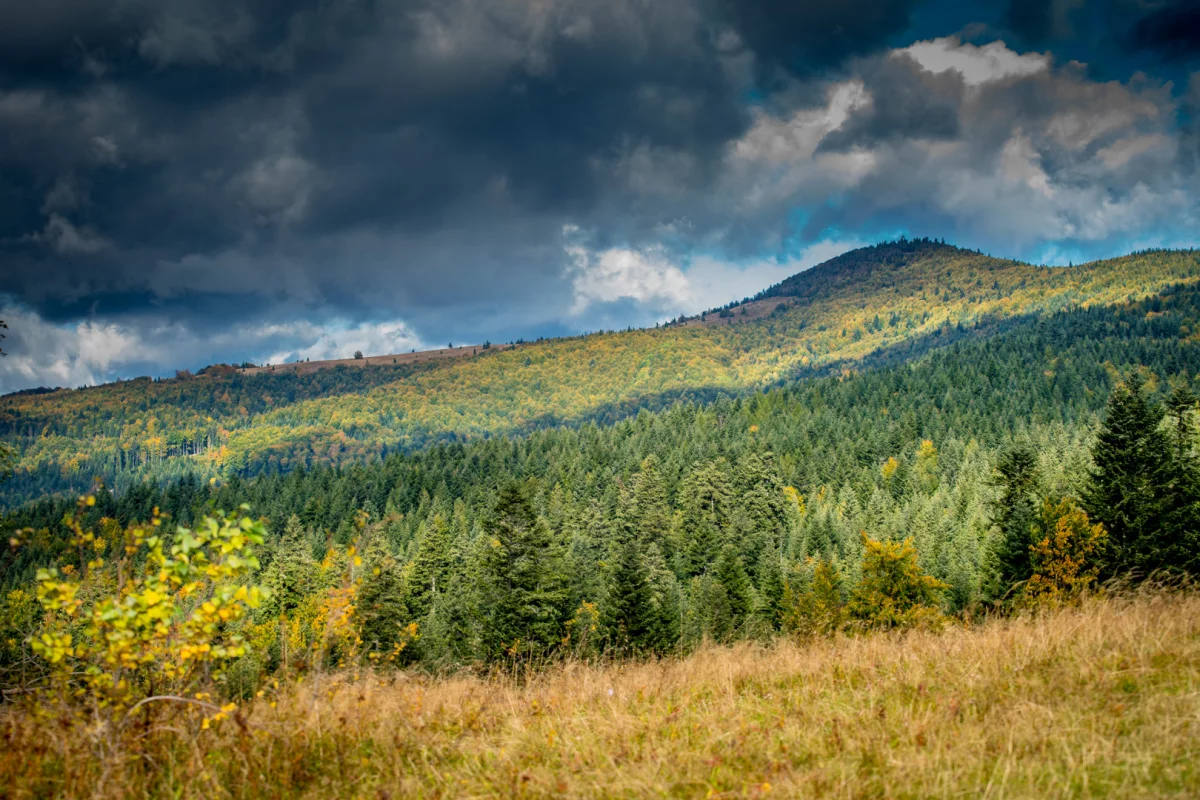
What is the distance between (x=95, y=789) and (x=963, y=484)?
92.0m

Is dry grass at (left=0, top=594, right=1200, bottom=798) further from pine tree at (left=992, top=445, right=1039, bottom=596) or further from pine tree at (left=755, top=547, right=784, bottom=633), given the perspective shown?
pine tree at (left=755, top=547, right=784, bottom=633)

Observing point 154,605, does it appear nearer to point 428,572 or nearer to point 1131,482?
point 1131,482

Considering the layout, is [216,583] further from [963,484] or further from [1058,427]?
[1058,427]

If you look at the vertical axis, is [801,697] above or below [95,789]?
below

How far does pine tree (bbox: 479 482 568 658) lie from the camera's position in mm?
32062

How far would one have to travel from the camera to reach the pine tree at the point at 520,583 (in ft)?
105

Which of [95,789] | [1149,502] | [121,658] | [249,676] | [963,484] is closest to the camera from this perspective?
[95,789]

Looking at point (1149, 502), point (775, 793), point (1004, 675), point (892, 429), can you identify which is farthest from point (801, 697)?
point (892, 429)

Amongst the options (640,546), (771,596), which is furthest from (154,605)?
(640,546)

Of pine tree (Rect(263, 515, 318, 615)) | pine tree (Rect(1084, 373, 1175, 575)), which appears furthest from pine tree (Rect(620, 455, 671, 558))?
pine tree (Rect(1084, 373, 1175, 575))

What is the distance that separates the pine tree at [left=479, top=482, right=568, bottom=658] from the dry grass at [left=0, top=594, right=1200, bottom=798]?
25926mm

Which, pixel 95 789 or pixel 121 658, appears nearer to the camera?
pixel 95 789

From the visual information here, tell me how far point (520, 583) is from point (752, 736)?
28727 millimetres

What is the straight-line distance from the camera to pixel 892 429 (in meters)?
120
